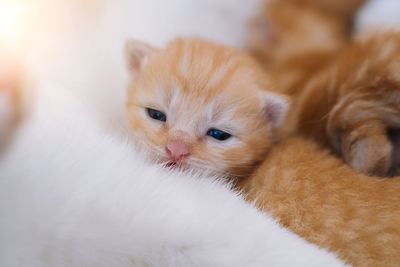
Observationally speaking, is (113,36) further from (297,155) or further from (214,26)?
(297,155)

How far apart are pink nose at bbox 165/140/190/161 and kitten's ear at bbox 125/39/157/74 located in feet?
0.91

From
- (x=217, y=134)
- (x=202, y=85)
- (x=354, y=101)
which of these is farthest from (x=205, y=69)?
(x=354, y=101)

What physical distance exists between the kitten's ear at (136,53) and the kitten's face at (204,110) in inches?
1.7

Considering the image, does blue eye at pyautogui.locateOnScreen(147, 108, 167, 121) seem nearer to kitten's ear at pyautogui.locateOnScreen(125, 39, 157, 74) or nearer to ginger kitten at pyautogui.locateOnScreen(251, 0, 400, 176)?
kitten's ear at pyautogui.locateOnScreen(125, 39, 157, 74)

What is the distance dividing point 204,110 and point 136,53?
0.29m

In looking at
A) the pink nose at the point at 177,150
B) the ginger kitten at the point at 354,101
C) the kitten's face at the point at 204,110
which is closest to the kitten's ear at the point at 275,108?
the kitten's face at the point at 204,110

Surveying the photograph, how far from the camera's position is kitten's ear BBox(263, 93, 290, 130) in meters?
1.03

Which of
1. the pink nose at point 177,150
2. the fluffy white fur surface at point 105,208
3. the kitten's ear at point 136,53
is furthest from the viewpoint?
the kitten's ear at point 136,53

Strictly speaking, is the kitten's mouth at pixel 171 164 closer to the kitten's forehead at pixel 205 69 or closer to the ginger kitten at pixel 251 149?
the ginger kitten at pixel 251 149

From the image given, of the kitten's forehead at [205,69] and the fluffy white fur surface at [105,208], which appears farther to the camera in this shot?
the kitten's forehead at [205,69]

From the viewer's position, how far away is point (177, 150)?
0.93 meters

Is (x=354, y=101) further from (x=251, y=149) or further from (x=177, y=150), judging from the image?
(x=177, y=150)

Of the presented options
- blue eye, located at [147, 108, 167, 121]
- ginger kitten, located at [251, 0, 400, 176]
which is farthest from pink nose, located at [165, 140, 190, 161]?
ginger kitten, located at [251, 0, 400, 176]

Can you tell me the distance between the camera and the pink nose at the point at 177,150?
932 millimetres
